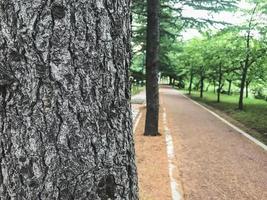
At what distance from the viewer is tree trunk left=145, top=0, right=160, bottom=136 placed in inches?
517

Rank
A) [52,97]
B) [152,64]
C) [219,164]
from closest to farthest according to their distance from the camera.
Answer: [52,97]
[219,164]
[152,64]

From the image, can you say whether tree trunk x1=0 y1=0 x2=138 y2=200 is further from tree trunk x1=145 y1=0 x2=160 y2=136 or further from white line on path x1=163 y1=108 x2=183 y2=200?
tree trunk x1=145 y1=0 x2=160 y2=136

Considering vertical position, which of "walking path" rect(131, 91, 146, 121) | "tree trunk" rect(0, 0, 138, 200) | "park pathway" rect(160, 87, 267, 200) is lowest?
"walking path" rect(131, 91, 146, 121)

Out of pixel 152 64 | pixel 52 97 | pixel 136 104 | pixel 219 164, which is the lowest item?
pixel 136 104

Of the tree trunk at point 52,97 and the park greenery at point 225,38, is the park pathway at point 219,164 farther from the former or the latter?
the tree trunk at point 52,97

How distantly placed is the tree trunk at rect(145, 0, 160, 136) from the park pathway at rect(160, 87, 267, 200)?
0.86m

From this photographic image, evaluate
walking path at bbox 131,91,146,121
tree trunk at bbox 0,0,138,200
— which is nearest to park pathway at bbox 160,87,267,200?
walking path at bbox 131,91,146,121

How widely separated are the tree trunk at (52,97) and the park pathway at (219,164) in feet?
19.1

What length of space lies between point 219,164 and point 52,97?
8.68 metres

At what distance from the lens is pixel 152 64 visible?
13.4 metres

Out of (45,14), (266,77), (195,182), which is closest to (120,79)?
(45,14)

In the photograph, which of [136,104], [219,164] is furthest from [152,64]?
[136,104]

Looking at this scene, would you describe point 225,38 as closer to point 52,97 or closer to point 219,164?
point 219,164

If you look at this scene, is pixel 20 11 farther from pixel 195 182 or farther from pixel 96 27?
pixel 195 182
